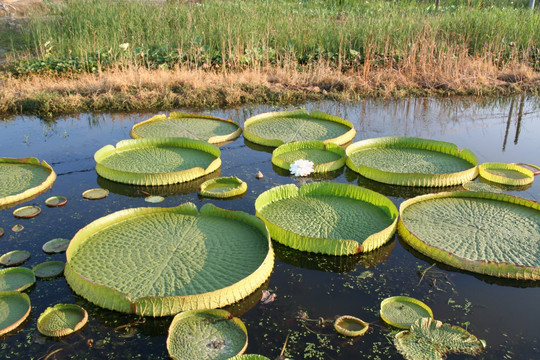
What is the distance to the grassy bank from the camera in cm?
632

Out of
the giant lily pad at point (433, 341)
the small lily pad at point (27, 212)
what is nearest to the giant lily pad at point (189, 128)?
the small lily pad at point (27, 212)

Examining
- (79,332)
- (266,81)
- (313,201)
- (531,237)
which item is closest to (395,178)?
(313,201)

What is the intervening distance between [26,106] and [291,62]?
371cm

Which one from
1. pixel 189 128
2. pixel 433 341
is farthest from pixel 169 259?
pixel 189 128

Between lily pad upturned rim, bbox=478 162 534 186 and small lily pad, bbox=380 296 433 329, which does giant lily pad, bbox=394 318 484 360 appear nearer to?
small lily pad, bbox=380 296 433 329

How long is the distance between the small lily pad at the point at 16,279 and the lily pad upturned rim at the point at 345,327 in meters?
1.69

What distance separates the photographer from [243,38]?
774 centimetres

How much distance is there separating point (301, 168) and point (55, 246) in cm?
199

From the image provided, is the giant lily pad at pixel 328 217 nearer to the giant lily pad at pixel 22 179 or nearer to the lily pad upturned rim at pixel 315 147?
Result: the lily pad upturned rim at pixel 315 147

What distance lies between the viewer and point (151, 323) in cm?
241

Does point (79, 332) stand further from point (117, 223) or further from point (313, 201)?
point (313, 201)

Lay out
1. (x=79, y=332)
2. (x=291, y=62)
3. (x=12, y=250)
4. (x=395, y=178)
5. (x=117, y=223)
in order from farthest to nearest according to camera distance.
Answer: (x=291, y=62), (x=395, y=178), (x=117, y=223), (x=12, y=250), (x=79, y=332)

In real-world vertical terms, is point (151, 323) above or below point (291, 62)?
below

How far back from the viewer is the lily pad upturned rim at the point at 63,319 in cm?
232
